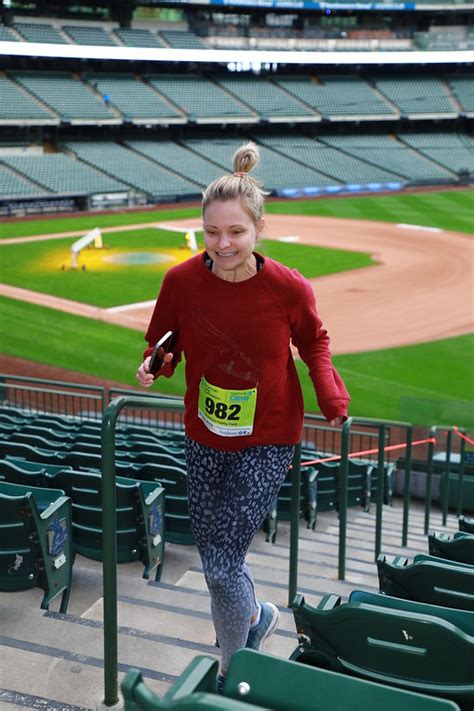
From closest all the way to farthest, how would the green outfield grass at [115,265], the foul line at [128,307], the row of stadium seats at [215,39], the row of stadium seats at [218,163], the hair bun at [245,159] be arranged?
the hair bun at [245,159], the foul line at [128,307], the green outfield grass at [115,265], the row of stadium seats at [218,163], the row of stadium seats at [215,39]

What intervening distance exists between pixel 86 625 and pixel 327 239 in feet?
96.8

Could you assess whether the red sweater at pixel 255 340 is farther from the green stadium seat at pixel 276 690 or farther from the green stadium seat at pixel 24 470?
the green stadium seat at pixel 24 470

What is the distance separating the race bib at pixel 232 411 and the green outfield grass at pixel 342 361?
10270 millimetres

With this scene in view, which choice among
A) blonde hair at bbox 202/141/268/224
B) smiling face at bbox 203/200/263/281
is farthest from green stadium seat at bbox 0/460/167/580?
blonde hair at bbox 202/141/268/224

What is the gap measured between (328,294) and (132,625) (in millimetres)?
19632

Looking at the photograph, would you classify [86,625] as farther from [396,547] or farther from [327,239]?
[327,239]

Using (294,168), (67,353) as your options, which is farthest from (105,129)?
(67,353)

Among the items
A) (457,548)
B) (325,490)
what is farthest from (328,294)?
(457,548)

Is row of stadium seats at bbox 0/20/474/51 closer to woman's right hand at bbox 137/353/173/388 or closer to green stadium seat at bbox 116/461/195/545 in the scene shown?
green stadium seat at bbox 116/461/195/545

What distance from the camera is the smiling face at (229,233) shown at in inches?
127

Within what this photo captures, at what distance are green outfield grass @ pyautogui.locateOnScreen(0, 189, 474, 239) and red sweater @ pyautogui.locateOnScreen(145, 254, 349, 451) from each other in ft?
99.4

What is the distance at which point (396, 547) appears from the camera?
7.80 m

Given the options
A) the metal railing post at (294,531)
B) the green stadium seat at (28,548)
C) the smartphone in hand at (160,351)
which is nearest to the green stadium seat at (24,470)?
the green stadium seat at (28,548)

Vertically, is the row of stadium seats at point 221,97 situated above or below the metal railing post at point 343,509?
above
